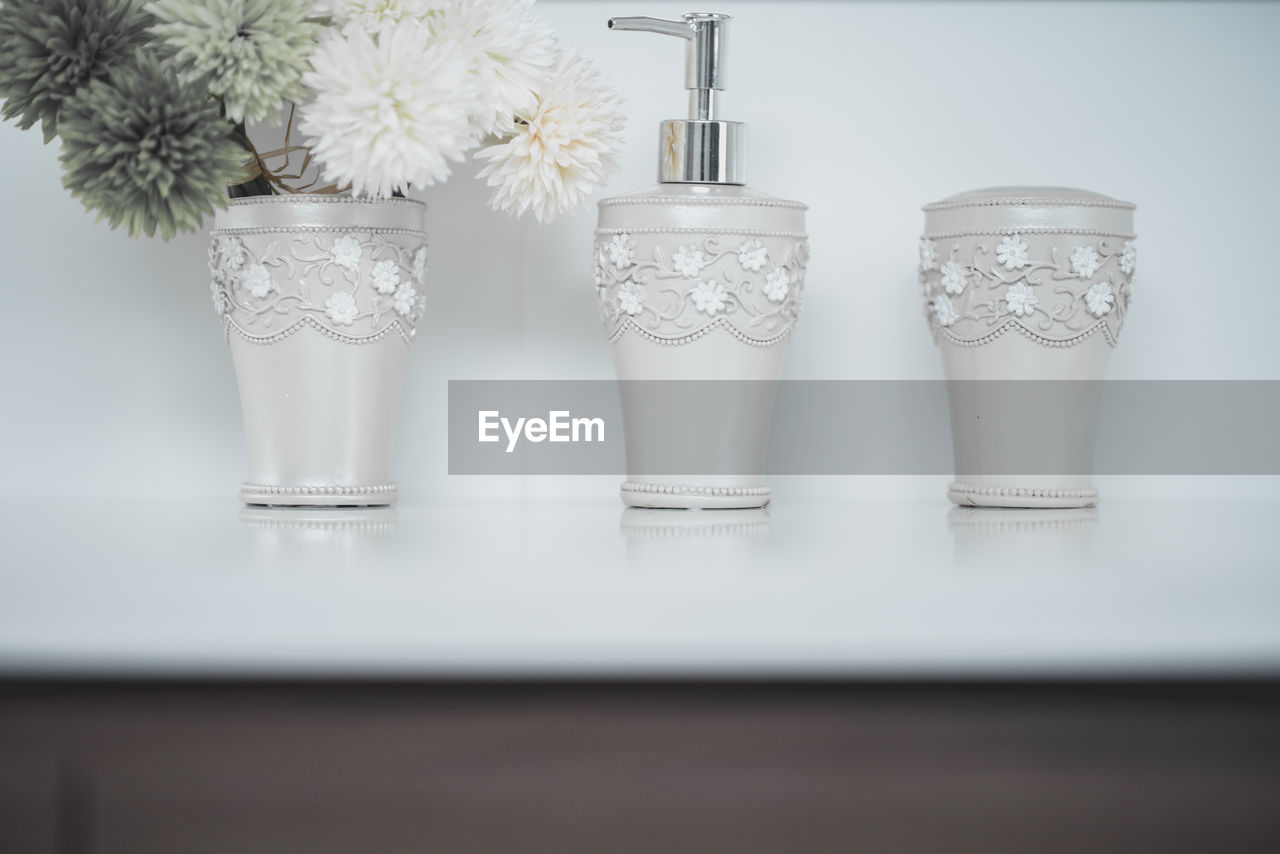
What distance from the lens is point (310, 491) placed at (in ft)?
1.94

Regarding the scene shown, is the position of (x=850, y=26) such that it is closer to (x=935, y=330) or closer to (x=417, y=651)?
(x=935, y=330)

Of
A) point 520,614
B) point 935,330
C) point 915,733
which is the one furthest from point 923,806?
point 935,330

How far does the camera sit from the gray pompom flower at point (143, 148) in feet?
1.63

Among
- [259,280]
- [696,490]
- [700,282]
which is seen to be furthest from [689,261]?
[259,280]

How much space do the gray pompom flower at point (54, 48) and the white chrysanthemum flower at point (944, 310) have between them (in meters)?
0.43

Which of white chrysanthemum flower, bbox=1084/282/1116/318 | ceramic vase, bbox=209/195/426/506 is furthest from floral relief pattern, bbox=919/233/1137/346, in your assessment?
ceramic vase, bbox=209/195/426/506

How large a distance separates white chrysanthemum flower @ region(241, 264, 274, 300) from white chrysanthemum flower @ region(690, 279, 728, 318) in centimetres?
22

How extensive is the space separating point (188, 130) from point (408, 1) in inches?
4.7

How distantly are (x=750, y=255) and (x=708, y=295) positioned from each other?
0.10ft

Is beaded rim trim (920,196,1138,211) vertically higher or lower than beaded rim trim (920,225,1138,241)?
higher

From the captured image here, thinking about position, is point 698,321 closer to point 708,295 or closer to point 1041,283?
point 708,295

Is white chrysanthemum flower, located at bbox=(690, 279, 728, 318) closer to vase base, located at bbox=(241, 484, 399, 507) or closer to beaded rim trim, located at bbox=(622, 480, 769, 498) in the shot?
beaded rim trim, located at bbox=(622, 480, 769, 498)

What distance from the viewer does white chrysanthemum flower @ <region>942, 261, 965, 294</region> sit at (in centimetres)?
62

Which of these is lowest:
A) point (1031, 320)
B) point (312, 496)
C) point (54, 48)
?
point (312, 496)
